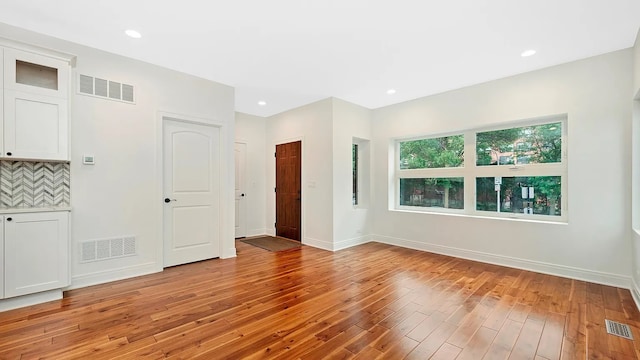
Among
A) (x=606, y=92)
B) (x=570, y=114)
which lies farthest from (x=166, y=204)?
(x=606, y=92)

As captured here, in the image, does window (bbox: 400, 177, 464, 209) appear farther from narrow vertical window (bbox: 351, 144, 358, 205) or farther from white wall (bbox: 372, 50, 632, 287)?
narrow vertical window (bbox: 351, 144, 358, 205)

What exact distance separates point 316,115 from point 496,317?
4.10m

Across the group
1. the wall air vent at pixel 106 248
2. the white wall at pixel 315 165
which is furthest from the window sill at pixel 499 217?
the wall air vent at pixel 106 248

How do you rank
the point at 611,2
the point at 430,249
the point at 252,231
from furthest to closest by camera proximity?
the point at 252,231
the point at 430,249
the point at 611,2

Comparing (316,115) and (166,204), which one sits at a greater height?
(316,115)

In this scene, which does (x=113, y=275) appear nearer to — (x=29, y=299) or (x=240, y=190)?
(x=29, y=299)

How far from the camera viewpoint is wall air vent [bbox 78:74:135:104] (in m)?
3.27

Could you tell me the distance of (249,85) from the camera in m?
4.50

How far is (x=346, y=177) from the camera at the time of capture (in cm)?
527

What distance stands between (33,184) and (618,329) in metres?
5.79

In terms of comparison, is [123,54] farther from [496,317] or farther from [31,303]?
[496,317]

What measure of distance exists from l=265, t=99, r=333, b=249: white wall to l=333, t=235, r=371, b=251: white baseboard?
0.13 m

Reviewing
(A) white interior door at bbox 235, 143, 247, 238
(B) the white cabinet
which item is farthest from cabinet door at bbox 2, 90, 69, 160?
(A) white interior door at bbox 235, 143, 247, 238

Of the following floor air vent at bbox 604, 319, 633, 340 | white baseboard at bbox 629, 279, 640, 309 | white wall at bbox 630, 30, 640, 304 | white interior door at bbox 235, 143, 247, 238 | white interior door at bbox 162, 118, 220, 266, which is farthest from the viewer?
white interior door at bbox 235, 143, 247, 238
